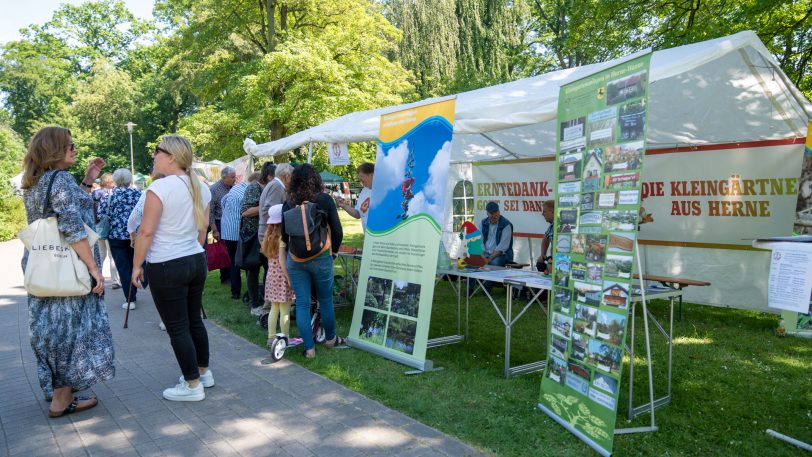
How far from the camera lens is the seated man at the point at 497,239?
27.2 ft

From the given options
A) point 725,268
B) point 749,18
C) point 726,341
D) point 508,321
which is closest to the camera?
point 508,321

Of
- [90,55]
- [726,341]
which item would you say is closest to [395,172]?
[726,341]

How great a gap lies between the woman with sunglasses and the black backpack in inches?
60.4

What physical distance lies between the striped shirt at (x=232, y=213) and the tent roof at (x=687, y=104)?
127cm

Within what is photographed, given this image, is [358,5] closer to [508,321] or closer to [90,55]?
[508,321]

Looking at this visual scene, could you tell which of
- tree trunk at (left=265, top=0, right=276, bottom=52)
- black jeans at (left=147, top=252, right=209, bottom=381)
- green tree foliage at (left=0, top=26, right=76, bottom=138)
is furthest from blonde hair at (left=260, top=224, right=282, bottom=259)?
green tree foliage at (left=0, top=26, right=76, bottom=138)

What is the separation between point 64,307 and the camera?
3.52 meters

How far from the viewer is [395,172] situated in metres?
5.09

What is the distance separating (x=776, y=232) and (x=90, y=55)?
5098 cm

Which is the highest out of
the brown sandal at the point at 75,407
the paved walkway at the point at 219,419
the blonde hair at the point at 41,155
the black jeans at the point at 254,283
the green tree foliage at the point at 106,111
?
the green tree foliage at the point at 106,111

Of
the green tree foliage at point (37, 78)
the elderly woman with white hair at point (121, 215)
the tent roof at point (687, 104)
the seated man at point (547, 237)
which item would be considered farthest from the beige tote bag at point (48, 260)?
the green tree foliage at point (37, 78)

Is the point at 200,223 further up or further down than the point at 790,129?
further down

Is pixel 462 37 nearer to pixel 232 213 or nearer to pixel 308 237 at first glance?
pixel 232 213

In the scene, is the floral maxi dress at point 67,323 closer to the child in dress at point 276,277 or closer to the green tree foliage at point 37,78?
the child in dress at point 276,277
